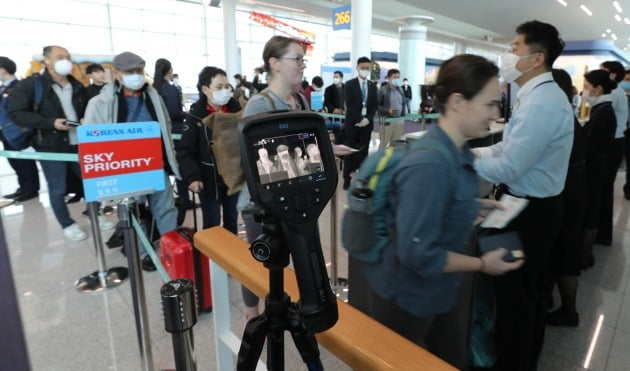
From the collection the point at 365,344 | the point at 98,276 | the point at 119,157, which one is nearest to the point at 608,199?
the point at 365,344

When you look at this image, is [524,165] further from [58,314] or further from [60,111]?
[60,111]

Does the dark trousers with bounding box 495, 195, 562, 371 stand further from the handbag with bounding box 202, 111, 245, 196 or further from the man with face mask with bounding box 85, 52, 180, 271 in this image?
the man with face mask with bounding box 85, 52, 180, 271

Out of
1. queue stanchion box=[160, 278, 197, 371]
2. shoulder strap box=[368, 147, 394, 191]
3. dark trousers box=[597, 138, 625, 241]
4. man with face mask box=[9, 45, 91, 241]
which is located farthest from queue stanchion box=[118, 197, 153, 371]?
dark trousers box=[597, 138, 625, 241]

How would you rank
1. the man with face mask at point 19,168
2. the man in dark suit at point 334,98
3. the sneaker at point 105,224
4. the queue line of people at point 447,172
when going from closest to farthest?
the queue line of people at point 447,172 → the sneaker at point 105,224 → the man with face mask at point 19,168 → the man in dark suit at point 334,98

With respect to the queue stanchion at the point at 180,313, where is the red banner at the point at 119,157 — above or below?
above

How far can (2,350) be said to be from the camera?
681 millimetres

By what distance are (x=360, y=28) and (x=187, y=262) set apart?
683 centimetres

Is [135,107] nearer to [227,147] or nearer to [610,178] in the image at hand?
[227,147]

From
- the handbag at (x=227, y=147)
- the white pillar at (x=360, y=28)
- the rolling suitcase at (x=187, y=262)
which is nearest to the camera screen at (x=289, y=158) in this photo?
the handbag at (x=227, y=147)

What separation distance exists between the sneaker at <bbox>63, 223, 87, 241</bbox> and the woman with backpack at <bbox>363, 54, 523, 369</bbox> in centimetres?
345

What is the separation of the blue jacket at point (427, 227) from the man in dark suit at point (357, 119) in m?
4.38

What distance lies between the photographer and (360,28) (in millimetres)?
8055

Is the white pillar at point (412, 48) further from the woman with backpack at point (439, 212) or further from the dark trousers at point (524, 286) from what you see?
the woman with backpack at point (439, 212)

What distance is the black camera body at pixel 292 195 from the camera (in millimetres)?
633
